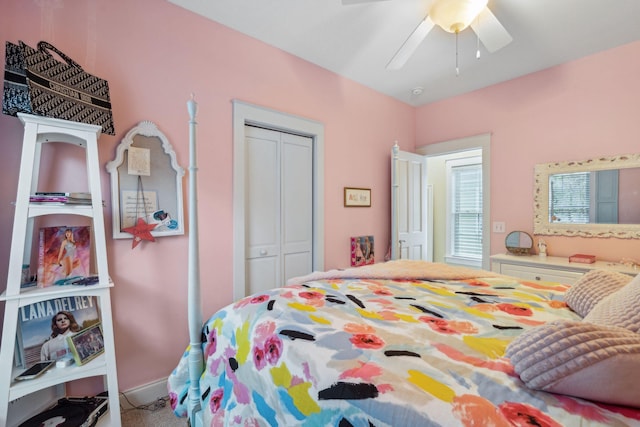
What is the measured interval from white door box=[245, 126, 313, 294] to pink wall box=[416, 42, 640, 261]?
2.12 meters

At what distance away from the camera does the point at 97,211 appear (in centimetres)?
149

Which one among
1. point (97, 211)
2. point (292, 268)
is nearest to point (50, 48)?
point (97, 211)

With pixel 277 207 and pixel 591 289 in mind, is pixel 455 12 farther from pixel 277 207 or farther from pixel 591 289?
pixel 277 207

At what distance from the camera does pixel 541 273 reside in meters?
2.50

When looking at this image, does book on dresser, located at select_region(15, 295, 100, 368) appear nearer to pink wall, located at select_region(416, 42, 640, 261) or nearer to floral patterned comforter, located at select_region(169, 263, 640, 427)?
floral patterned comforter, located at select_region(169, 263, 640, 427)

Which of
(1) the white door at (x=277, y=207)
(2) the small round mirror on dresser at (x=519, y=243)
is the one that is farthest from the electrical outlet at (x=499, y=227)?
(1) the white door at (x=277, y=207)

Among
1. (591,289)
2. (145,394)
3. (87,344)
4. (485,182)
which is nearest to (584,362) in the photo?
(591,289)

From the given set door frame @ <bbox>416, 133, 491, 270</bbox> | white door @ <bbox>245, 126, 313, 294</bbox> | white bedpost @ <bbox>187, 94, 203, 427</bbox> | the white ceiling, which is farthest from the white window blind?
white bedpost @ <bbox>187, 94, 203, 427</bbox>

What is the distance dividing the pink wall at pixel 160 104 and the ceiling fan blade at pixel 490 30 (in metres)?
1.52

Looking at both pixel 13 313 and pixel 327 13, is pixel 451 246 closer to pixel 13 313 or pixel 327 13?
pixel 327 13

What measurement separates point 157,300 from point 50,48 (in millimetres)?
1568

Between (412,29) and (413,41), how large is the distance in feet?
1.33

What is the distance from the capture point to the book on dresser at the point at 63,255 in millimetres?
1446

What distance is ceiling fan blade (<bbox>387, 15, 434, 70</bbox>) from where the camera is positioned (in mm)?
1753
